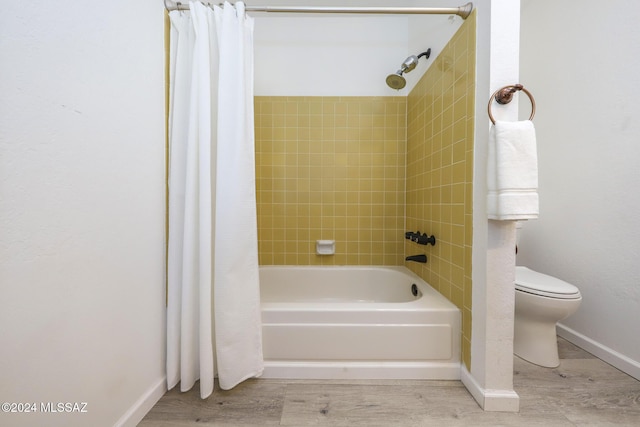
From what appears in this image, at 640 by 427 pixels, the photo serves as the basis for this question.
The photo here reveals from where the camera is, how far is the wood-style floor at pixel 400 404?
943 mm

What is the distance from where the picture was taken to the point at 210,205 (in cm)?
102

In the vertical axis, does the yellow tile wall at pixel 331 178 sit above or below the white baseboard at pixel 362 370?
above

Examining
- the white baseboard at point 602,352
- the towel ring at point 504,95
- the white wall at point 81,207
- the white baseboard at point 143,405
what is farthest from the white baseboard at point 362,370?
the towel ring at point 504,95

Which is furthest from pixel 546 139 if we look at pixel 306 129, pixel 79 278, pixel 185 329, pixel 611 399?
pixel 79 278

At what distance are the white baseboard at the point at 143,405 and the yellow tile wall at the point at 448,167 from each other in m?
1.42

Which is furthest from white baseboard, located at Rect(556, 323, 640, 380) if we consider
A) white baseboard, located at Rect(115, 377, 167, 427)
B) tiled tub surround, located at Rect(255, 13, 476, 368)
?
white baseboard, located at Rect(115, 377, 167, 427)

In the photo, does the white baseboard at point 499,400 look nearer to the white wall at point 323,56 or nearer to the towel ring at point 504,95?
the towel ring at point 504,95

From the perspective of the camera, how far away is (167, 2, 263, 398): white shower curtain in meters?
1.02

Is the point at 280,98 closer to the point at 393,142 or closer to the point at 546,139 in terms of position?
the point at 393,142

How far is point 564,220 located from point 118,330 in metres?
2.51

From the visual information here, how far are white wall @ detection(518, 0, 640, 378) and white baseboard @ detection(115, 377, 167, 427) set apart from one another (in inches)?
90.7

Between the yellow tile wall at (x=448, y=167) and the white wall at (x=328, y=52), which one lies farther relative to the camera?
the white wall at (x=328, y=52)

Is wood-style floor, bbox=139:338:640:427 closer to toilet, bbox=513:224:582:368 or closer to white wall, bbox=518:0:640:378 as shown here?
toilet, bbox=513:224:582:368

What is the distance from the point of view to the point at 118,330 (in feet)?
2.81
